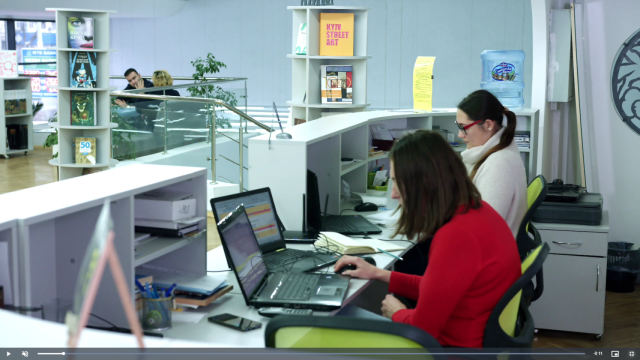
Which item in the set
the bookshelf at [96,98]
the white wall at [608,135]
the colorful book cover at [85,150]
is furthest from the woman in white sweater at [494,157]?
the colorful book cover at [85,150]

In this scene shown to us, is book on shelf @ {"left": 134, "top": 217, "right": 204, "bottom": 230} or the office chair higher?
book on shelf @ {"left": 134, "top": 217, "right": 204, "bottom": 230}

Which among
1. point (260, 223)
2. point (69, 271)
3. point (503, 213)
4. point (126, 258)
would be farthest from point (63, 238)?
point (503, 213)

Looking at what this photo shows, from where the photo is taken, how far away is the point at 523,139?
4480 millimetres

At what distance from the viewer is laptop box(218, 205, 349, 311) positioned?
194 cm

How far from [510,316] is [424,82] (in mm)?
2770

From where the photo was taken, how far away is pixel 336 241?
2629mm

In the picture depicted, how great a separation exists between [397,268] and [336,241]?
0.73 m

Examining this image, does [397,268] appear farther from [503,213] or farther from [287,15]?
[287,15]

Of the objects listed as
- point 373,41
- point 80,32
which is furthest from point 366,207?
point 373,41

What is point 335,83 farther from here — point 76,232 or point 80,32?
point 76,232

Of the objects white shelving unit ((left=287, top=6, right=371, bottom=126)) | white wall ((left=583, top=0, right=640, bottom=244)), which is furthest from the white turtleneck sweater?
white shelving unit ((left=287, top=6, right=371, bottom=126))

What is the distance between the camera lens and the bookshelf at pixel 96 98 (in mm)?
6445

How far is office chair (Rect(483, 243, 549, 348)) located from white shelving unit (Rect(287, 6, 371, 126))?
425 cm

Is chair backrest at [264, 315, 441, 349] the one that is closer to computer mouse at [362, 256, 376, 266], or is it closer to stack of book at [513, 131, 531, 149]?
computer mouse at [362, 256, 376, 266]
